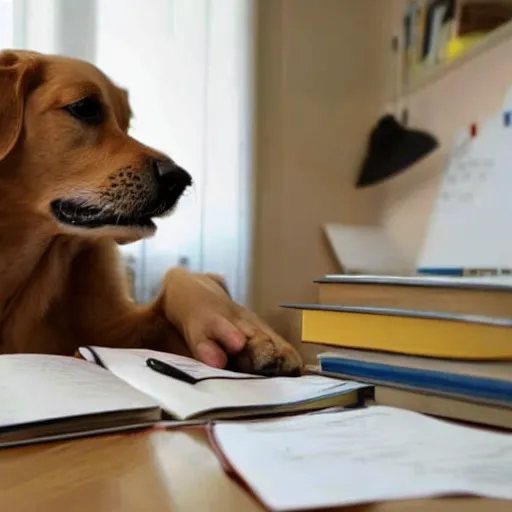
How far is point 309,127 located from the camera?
2.23 metres

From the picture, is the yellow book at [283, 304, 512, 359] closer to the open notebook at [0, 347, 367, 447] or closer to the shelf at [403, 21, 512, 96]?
the open notebook at [0, 347, 367, 447]

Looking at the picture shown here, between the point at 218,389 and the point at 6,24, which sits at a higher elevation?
the point at 6,24

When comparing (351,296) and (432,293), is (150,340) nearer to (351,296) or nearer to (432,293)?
(351,296)

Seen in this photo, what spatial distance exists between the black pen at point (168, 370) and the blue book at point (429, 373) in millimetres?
157

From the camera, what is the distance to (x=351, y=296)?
0.76 metres

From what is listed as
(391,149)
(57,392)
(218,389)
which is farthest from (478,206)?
(57,392)

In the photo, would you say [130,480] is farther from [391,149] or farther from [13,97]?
[391,149]

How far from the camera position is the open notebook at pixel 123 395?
1.68 feet

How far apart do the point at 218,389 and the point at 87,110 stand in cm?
62

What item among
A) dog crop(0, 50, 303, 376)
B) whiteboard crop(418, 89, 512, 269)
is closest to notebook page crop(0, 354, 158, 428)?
dog crop(0, 50, 303, 376)

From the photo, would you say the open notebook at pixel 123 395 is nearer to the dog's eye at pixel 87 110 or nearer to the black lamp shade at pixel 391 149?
the dog's eye at pixel 87 110

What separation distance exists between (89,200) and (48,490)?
0.71 meters

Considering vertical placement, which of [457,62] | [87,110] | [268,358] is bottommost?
[268,358]

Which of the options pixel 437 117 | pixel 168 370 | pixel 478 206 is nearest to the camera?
pixel 168 370
